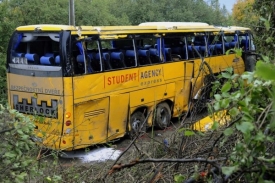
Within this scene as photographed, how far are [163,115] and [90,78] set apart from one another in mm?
3530

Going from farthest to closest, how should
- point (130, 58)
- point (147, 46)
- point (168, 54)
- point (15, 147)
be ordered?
point (168, 54), point (147, 46), point (130, 58), point (15, 147)

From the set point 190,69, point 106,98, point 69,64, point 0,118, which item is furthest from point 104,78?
point 0,118

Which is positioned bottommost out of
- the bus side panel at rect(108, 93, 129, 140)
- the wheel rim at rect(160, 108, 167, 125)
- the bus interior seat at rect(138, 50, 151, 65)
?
the wheel rim at rect(160, 108, 167, 125)

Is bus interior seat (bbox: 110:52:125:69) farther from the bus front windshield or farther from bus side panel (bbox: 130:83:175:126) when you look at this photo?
the bus front windshield

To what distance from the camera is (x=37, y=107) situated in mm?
9297

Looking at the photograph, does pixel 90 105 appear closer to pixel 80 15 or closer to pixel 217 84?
pixel 217 84

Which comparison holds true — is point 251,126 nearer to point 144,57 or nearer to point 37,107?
point 37,107

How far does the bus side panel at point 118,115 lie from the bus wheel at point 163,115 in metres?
1.52

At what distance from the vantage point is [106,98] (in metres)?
9.77

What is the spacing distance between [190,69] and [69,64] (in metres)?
5.03

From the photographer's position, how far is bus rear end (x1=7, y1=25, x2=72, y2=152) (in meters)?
8.80

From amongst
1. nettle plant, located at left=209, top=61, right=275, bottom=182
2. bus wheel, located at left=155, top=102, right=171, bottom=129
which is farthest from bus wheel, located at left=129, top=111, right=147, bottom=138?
nettle plant, located at left=209, top=61, right=275, bottom=182

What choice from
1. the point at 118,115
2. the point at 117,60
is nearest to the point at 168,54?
the point at 117,60

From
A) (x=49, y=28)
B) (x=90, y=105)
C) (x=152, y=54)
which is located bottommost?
(x=90, y=105)
